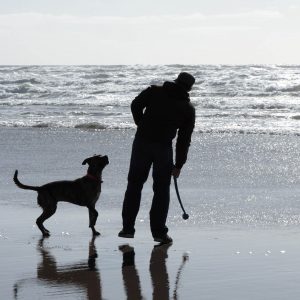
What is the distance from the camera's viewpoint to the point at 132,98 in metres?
30.6

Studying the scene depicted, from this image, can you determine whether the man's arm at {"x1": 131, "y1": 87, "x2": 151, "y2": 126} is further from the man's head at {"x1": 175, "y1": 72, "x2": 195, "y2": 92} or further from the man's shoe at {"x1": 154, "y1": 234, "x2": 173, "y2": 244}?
the man's shoe at {"x1": 154, "y1": 234, "x2": 173, "y2": 244}

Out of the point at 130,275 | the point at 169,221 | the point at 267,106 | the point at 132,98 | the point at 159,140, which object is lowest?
the point at 132,98

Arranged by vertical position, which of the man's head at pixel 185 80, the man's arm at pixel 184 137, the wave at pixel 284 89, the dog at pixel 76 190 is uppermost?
the man's head at pixel 185 80

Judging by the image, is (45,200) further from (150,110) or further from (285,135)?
(285,135)

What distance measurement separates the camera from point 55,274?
584 centimetres

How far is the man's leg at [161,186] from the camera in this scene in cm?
693

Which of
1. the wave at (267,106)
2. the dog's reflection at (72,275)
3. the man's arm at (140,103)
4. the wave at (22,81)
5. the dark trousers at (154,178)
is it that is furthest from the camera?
the wave at (22,81)

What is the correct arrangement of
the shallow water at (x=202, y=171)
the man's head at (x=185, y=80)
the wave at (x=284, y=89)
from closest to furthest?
1. the man's head at (x=185, y=80)
2. the shallow water at (x=202, y=171)
3. the wave at (x=284, y=89)

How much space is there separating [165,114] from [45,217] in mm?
1690

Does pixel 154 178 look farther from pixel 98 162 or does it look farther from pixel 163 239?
pixel 98 162

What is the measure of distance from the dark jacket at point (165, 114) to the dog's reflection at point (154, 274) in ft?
2.79

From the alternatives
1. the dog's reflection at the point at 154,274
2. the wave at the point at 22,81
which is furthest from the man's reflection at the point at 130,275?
the wave at the point at 22,81

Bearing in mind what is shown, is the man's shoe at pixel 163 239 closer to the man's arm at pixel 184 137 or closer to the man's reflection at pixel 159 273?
the man's reflection at pixel 159 273

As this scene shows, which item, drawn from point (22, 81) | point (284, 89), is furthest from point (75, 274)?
point (22, 81)
